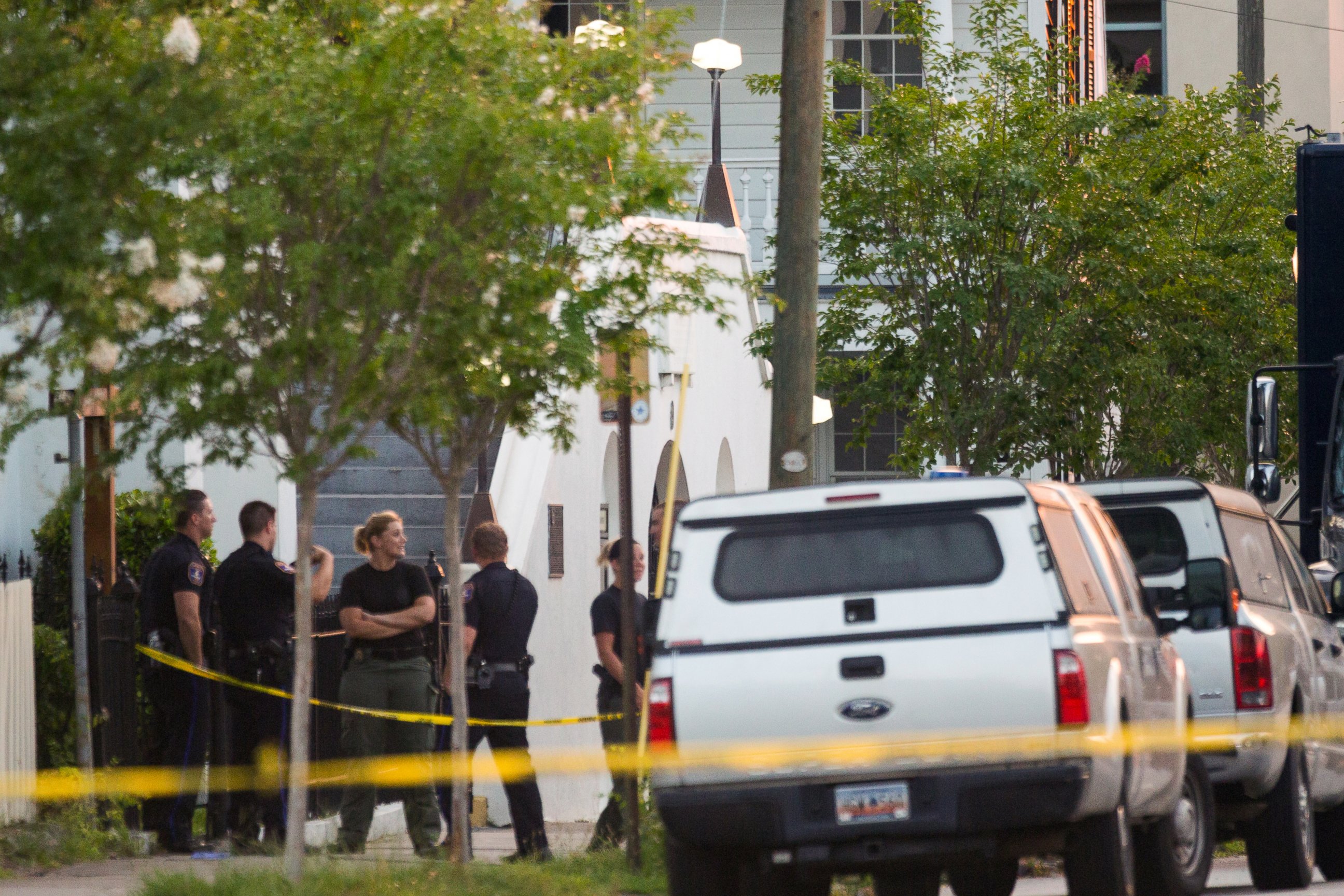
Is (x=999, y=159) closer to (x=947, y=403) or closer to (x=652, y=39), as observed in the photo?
(x=947, y=403)

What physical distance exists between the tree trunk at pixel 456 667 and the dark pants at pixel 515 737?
614 millimetres

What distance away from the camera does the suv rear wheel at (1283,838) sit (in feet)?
35.5

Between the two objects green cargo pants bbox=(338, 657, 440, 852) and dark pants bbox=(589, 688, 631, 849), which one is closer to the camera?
green cargo pants bbox=(338, 657, 440, 852)

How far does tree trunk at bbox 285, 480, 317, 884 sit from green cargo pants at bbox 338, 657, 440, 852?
95.7 inches

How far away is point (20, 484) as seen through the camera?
47.9 ft

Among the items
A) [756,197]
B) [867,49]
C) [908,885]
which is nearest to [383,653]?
[908,885]

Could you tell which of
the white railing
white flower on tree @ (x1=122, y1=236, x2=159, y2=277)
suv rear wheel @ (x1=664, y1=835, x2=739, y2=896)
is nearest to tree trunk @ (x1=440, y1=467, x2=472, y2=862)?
suv rear wheel @ (x1=664, y1=835, x2=739, y2=896)

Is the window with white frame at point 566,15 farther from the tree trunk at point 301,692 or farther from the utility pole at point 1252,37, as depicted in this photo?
the utility pole at point 1252,37

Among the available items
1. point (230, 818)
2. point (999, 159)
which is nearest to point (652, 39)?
point (230, 818)

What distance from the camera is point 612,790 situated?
12.5 metres

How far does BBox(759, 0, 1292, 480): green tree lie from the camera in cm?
1905

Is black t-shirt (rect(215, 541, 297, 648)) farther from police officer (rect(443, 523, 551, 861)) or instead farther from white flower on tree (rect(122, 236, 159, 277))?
white flower on tree (rect(122, 236, 159, 277))

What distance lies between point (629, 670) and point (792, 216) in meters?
2.73

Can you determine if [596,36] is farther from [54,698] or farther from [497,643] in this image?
[54,698]
